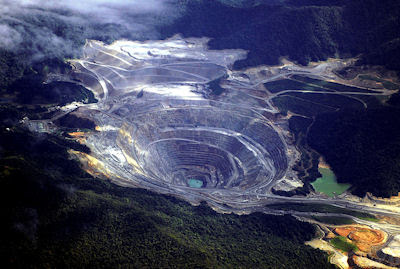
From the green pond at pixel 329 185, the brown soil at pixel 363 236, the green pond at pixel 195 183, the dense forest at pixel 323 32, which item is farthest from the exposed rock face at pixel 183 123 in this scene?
the brown soil at pixel 363 236

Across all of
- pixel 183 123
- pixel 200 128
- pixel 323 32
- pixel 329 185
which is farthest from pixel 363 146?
pixel 323 32

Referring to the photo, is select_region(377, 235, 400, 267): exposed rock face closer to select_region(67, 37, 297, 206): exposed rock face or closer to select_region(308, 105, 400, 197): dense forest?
select_region(308, 105, 400, 197): dense forest

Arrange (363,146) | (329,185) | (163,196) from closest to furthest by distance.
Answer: (163,196) < (329,185) < (363,146)

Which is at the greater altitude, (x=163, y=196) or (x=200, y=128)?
(x=200, y=128)

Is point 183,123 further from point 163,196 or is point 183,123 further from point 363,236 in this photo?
point 363,236

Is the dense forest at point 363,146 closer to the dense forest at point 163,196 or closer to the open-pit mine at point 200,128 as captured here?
the dense forest at point 163,196

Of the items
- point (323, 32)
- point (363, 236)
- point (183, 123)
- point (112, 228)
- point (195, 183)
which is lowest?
point (195, 183)

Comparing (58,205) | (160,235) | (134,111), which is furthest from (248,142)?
(58,205)

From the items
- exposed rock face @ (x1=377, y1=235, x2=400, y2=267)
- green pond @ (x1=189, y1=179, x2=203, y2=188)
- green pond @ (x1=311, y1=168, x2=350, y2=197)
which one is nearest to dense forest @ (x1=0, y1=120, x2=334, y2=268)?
exposed rock face @ (x1=377, y1=235, x2=400, y2=267)

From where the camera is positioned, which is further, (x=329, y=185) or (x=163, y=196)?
(x=329, y=185)
